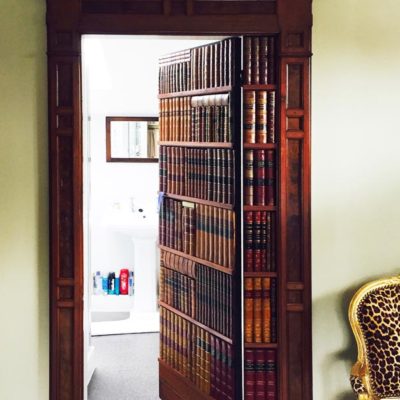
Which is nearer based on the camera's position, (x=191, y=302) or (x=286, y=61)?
(x=286, y=61)

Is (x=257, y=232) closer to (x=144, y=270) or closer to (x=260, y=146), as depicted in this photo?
(x=260, y=146)

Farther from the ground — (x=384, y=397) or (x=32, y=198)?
(x=32, y=198)

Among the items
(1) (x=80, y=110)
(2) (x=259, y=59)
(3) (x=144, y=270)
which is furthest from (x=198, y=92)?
(3) (x=144, y=270)

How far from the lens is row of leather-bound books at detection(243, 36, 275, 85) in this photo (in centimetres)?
391

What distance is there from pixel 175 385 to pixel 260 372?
88 centimetres

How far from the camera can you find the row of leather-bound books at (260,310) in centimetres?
399

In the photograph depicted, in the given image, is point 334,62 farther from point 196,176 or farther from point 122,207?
point 122,207

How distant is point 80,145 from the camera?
3.86 m

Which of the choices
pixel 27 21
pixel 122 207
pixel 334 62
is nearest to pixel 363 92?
pixel 334 62

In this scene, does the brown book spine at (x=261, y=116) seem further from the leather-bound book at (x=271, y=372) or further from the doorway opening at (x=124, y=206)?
the doorway opening at (x=124, y=206)

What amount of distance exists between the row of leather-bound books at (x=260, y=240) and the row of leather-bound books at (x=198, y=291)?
0.77ft

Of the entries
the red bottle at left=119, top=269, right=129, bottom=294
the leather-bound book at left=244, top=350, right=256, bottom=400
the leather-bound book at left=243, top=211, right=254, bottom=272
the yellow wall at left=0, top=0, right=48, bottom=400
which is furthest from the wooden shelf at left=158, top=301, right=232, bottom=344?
the red bottle at left=119, top=269, right=129, bottom=294

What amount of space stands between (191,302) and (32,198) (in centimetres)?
119

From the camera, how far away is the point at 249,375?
4.02 m
